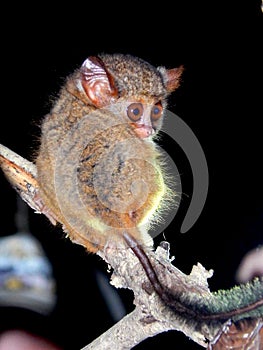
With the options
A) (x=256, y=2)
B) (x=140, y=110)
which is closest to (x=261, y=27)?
(x=256, y=2)

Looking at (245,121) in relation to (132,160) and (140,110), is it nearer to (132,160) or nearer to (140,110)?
(140,110)

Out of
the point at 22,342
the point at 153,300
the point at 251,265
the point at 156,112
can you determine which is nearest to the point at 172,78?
the point at 156,112

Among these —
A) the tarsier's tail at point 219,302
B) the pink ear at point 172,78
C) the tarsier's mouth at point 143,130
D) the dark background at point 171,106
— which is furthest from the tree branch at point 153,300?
the pink ear at point 172,78

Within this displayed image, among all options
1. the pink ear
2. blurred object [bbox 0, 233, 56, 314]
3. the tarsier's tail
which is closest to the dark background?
blurred object [bbox 0, 233, 56, 314]

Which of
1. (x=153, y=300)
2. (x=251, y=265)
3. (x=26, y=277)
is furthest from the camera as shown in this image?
(x=26, y=277)

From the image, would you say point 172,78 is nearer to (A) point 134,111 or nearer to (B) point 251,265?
A: (A) point 134,111

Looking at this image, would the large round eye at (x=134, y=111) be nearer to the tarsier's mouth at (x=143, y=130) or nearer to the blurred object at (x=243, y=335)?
the tarsier's mouth at (x=143, y=130)
